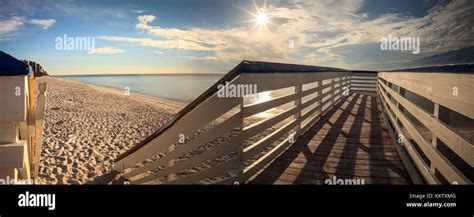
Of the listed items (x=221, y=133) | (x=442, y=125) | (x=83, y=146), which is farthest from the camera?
(x=83, y=146)

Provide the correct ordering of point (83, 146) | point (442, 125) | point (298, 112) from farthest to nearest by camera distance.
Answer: point (83, 146) → point (298, 112) → point (442, 125)

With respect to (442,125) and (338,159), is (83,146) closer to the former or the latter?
(338,159)

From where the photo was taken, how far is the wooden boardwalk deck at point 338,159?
2.94 meters

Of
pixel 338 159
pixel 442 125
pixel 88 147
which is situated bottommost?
pixel 88 147

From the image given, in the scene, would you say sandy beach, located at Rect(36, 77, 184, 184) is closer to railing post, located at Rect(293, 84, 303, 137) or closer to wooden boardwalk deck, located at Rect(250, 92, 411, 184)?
wooden boardwalk deck, located at Rect(250, 92, 411, 184)

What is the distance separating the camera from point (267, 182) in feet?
9.21

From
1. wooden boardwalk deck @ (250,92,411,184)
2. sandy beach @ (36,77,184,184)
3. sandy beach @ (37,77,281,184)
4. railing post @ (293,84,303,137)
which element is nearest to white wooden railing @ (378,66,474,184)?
wooden boardwalk deck @ (250,92,411,184)

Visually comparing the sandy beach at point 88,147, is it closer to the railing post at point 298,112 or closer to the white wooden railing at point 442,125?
the railing post at point 298,112

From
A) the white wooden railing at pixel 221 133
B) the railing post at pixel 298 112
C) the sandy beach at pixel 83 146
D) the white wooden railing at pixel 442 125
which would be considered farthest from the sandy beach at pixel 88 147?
the white wooden railing at pixel 442 125

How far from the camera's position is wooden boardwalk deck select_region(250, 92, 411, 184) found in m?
2.94

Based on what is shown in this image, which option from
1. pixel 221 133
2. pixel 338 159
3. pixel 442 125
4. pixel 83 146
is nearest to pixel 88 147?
pixel 83 146

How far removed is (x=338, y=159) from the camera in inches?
141
